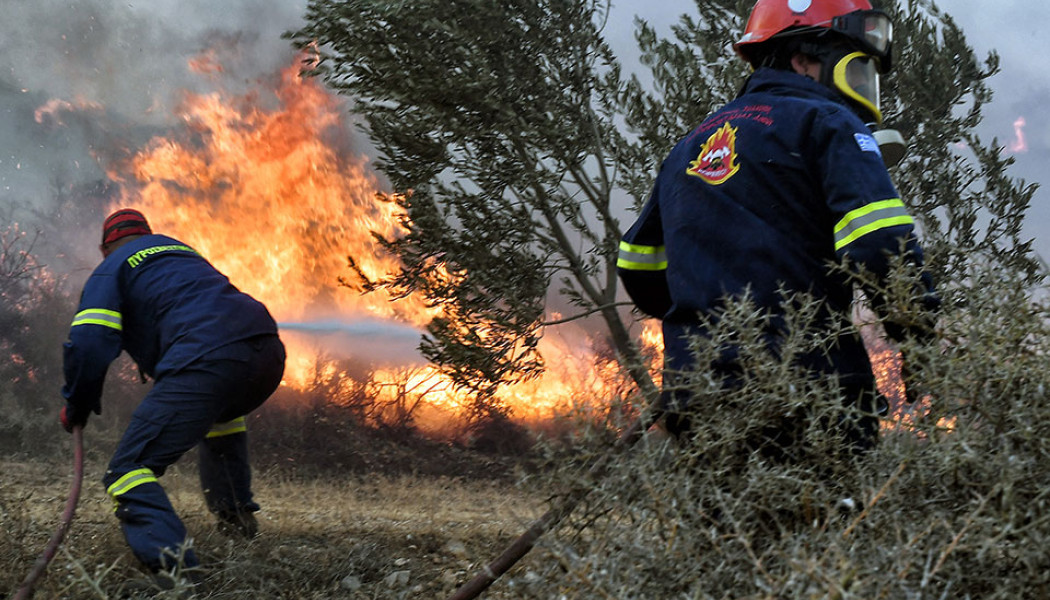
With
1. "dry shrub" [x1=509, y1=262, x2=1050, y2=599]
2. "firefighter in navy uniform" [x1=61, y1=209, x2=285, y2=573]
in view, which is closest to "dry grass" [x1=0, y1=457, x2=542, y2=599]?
"firefighter in navy uniform" [x1=61, y1=209, x2=285, y2=573]

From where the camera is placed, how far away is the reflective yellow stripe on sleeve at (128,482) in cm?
358

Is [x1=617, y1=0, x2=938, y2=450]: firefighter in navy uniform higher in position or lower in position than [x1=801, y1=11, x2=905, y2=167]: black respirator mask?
lower

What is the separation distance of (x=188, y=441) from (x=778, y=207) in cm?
261

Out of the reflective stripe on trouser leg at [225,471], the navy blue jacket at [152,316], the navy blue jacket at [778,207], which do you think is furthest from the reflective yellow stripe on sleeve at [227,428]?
the navy blue jacket at [778,207]

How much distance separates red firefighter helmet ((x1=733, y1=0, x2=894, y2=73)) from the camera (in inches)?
109

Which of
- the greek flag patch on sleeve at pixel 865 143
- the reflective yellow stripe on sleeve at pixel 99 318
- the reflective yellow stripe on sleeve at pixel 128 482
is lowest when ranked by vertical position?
the reflective yellow stripe on sleeve at pixel 128 482

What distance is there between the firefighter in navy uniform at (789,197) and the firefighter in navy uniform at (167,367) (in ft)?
6.38

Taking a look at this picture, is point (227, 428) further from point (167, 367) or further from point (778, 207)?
point (778, 207)

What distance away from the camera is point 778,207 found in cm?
255

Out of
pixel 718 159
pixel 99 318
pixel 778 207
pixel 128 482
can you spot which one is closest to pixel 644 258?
pixel 718 159

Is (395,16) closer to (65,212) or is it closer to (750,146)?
(750,146)

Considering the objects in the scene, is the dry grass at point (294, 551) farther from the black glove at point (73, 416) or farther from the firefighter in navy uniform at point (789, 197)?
the firefighter in navy uniform at point (789, 197)

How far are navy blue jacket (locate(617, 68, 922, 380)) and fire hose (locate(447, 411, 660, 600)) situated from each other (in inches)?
15.9

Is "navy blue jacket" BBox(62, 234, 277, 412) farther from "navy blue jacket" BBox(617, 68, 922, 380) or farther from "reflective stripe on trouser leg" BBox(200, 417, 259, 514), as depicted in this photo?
"navy blue jacket" BBox(617, 68, 922, 380)
